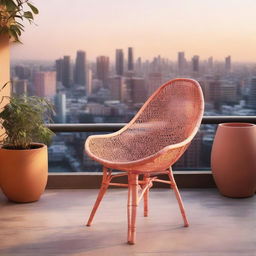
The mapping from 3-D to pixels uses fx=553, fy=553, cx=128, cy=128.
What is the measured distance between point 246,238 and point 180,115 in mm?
866

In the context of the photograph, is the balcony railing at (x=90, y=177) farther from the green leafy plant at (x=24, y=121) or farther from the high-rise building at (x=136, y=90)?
the green leafy plant at (x=24, y=121)

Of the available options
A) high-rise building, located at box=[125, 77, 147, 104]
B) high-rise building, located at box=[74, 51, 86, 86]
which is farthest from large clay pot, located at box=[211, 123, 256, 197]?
high-rise building, located at box=[74, 51, 86, 86]

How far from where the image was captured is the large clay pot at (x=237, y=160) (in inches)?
150

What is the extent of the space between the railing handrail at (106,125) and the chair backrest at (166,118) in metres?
0.67

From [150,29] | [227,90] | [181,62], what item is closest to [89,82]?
[150,29]

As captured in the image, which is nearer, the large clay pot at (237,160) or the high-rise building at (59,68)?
the large clay pot at (237,160)

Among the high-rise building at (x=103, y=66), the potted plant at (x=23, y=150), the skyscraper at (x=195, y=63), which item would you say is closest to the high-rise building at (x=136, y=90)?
the high-rise building at (x=103, y=66)

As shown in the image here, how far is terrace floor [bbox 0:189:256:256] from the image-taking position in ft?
9.39

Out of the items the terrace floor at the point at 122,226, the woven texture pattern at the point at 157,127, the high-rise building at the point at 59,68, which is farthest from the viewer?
the high-rise building at the point at 59,68

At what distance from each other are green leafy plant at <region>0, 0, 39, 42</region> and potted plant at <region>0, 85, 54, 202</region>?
50cm

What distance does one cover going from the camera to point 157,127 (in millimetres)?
3535

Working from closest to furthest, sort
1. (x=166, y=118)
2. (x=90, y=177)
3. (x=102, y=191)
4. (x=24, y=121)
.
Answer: (x=102, y=191) → (x=166, y=118) → (x=24, y=121) → (x=90, y=177)

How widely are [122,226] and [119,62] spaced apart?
1497mm

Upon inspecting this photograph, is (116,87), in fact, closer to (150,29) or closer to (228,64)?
(150,29)
